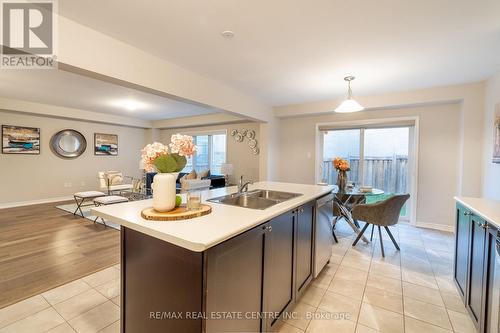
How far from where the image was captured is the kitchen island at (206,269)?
1.02 metres

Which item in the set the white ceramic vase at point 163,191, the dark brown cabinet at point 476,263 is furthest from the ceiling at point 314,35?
the dark brown cabinet at point 476,263

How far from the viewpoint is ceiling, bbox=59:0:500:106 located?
1826 millimetres

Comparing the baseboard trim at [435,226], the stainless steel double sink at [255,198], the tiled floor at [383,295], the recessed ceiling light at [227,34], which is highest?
the recessed ceiling light at [227,34]

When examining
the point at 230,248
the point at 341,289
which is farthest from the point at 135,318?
the point at 341,289

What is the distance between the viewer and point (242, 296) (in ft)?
4.04

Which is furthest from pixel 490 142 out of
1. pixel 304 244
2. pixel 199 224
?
pixel 199 224

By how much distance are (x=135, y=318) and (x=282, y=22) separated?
2528 millimetres

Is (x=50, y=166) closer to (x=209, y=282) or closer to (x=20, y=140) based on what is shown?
(x=20, y=140)

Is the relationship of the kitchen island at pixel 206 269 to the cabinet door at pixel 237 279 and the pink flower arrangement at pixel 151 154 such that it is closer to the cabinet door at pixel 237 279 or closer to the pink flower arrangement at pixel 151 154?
the cabinet door at pixel 237 279

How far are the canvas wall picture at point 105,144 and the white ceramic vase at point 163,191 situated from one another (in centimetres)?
668

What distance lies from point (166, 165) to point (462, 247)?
8.18 ft

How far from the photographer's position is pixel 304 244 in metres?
1.92

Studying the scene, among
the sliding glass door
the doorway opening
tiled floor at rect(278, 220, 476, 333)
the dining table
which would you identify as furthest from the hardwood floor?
the sliding glass door

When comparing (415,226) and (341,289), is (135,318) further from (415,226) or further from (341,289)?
(415,226)
